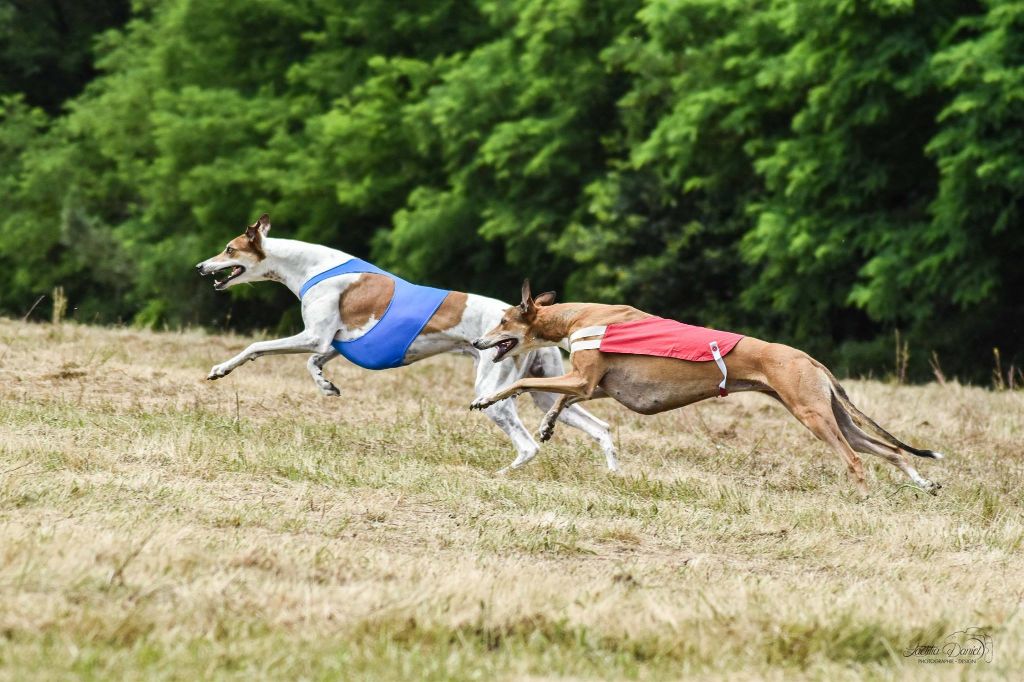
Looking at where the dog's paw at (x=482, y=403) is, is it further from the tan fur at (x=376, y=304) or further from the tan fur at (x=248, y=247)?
the tan fur at (x=248, y=247)

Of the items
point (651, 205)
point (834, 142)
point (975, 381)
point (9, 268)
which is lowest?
point (9, 268)

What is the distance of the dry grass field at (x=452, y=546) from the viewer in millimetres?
5336

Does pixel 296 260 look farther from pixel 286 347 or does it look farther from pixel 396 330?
pixel 396 330

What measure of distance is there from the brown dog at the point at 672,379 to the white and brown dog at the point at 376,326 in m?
0.33

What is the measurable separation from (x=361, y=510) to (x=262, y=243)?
4.02m

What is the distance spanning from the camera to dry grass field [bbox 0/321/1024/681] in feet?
17.5

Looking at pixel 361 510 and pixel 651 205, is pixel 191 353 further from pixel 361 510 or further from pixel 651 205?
pixel 651 205

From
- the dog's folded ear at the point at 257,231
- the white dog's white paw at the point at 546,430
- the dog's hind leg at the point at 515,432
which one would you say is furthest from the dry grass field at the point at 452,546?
the dog's folded ear at the point at 257,231

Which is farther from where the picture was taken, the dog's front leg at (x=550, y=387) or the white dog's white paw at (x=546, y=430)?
the white dog's white paw at (x=546, y=430)

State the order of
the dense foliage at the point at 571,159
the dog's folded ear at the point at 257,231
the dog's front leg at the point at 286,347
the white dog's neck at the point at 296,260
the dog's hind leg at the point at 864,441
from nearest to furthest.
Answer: the dog's hind leg at the point at 864,441, the dog's front leg at the point at 286,347, the white dog's neck at the point at 296,260, the dog's folded ear at the point at 257,231, the dense foliage at the point at 571,159

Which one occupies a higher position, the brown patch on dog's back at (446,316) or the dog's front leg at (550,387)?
the brown patch on dog's back at (446,316)

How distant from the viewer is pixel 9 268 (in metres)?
42.5

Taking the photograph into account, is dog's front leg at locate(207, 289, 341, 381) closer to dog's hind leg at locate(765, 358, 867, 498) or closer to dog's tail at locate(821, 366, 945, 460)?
dog's hind leg at locate(765, 358, 867, 498)

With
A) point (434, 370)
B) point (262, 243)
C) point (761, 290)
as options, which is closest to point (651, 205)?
point (761, 290)
